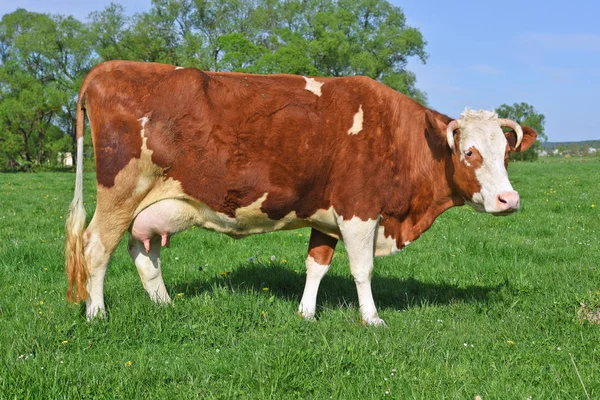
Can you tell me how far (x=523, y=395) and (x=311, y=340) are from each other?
1.69 metres

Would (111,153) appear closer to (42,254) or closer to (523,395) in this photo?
(42,254)

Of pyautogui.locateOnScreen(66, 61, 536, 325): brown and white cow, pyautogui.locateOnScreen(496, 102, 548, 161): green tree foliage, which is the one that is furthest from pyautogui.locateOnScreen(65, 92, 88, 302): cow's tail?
pyautogui.locateOnScreen(496, 102, 548, 161): green tree foliage

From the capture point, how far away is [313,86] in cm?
562

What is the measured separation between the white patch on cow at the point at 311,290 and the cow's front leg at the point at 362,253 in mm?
467

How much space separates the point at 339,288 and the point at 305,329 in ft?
5.80

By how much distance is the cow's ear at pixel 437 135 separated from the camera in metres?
5.60

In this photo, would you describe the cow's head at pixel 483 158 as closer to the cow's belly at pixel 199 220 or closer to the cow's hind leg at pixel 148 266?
the cow's belly at pixel 199 220

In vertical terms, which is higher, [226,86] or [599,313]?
[226,86]

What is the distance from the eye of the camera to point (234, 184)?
5180 mm

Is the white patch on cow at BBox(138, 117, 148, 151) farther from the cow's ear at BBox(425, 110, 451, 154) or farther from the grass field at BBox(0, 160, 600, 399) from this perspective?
the cow's ear at BBox(425, 110, 451, 154)

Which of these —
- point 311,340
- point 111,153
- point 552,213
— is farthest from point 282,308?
point 552,213

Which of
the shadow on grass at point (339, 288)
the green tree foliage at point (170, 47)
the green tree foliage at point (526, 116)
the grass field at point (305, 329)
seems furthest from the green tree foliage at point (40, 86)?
the green tree foliage at point (526, 116)

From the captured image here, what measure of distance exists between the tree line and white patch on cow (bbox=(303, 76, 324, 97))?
40.8 m

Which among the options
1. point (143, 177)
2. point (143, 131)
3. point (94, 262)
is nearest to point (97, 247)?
point (94, 262)
